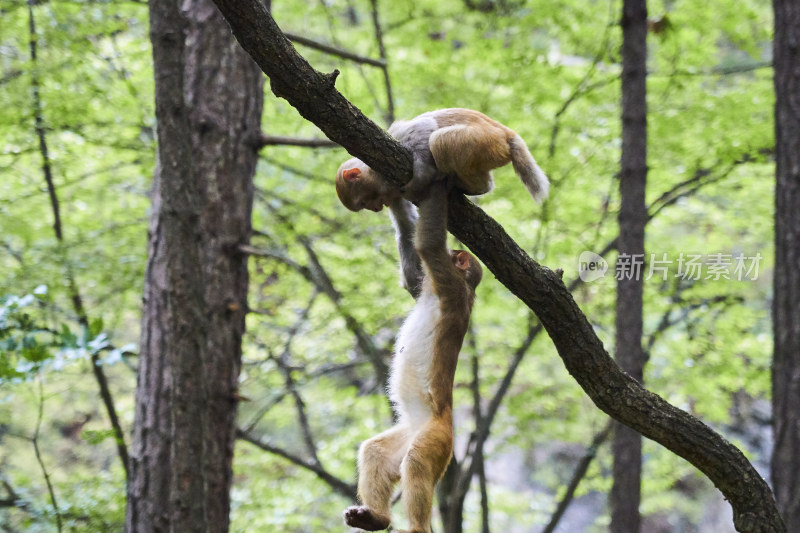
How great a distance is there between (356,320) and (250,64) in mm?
2754

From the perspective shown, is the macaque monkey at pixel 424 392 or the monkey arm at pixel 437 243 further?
the macaque monkey at pixel 424 392

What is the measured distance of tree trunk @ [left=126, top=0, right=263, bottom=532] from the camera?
3.49m

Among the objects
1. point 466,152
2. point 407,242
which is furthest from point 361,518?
point 466,152

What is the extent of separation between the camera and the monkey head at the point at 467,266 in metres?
3.53

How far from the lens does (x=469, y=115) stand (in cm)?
321

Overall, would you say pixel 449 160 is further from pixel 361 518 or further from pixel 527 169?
pixel 361 518

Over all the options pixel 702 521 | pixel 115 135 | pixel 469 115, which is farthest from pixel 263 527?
pixel 702 521

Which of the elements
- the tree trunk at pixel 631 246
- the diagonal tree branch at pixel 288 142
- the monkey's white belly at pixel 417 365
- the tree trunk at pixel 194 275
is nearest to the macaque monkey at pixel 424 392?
the monkey's white belly at pixel 417 365

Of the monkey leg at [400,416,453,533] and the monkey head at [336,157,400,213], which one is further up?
the monkey head at [336,157,400,213]

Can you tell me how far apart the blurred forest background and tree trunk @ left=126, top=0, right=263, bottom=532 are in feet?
1.63

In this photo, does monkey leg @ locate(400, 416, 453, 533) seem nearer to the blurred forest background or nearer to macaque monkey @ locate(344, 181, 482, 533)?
macaque monkey @ locate(344, 181, 482, 533)

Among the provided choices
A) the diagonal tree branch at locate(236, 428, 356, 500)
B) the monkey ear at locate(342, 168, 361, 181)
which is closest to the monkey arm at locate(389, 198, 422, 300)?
the monkey ear at locate(342, 168, 361, 181)

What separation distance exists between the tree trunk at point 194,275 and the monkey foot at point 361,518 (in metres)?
1.00

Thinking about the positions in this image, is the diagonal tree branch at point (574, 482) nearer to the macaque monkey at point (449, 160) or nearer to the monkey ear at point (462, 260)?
the monkey ear at point (462, 260)
